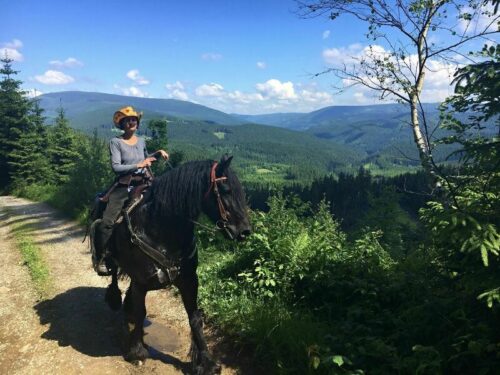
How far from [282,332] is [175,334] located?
2180mm

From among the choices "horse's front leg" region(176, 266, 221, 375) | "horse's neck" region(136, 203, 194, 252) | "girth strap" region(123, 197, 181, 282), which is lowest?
"horse's front leg" region(176, 266, 221, 375)

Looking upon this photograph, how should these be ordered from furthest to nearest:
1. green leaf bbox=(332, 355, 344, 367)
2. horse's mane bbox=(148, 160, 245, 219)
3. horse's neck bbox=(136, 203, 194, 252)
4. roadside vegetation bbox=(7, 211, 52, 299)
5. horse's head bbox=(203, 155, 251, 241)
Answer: roadside vegetation bbox=(7, 211, 52, 299) → horse's neck bbox=(136, 203, 194, 252) → horse's mane bbox=(148, 160, 245, 219) → horse's head bbox=(203, 155, 251, 241) → green leaf bbox=(332, 355, 344, 367)

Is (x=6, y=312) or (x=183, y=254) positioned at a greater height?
(x=183, y=254)

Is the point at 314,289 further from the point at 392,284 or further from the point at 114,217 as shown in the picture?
the point at 114,217

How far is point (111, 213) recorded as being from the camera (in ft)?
19.1

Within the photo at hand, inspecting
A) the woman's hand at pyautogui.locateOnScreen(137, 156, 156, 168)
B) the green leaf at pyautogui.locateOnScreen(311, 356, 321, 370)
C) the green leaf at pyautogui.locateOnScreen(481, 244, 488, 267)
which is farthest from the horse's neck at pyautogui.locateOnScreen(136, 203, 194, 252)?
the green leaf at pyautogui.locateOnScreen(481, 244, 488, 267)

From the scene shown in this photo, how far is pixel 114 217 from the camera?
5.80m

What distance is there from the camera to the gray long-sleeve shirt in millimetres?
5719

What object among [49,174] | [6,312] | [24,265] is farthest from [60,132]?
[6,312]

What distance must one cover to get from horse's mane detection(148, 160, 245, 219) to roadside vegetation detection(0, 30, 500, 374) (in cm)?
204

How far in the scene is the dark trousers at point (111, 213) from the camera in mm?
5797

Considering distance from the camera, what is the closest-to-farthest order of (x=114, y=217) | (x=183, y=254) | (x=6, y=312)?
(x=183, y=254) → (x=114, y=217) → (x=6, y=312)

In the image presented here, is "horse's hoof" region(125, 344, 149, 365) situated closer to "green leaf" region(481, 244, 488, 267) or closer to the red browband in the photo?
the red browband

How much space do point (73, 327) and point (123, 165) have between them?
313 cm
